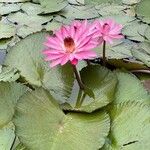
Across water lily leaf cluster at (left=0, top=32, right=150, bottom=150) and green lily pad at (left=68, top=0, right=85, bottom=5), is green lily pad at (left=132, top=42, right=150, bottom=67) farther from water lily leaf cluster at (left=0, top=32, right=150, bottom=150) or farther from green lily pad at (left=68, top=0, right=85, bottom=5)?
green lily pad at (left=68, top=0, right=85, bottom=5)

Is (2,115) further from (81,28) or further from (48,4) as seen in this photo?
(48,4)

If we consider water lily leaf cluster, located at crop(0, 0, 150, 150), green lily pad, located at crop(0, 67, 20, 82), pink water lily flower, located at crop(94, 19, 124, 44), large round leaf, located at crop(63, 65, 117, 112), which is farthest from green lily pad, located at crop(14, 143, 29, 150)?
pink water lily flower, located at crop(94, 19, 124, 44)

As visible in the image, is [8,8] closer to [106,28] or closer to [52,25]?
[52,25]

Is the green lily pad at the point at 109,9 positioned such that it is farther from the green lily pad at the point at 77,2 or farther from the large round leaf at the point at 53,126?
the large round leaf at the point at 53,126

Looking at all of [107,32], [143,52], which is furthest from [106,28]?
[143,52]

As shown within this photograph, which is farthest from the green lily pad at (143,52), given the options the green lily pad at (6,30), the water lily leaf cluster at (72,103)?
the green lily pad at (6,30)

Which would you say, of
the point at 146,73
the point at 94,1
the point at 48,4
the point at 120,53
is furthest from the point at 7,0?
the point at 146,73
